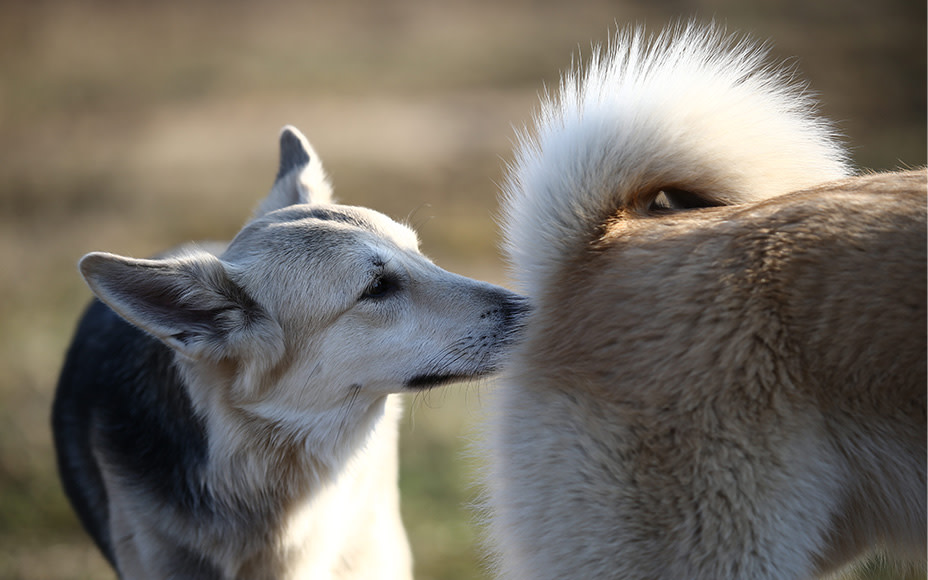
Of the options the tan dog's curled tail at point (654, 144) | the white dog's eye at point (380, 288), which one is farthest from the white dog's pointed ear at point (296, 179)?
the tan dog's curled tail at point (654, 144)

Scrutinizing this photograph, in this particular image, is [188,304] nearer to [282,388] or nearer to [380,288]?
[282,388]

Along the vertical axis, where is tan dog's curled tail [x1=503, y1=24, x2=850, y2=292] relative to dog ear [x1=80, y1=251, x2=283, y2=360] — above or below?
above

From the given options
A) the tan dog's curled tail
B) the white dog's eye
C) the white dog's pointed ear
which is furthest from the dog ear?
the tan dog's curled tail

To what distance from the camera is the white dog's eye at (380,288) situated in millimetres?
2549

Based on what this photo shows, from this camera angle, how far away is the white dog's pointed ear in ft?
10.2

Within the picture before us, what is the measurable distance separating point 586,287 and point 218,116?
13.5 m

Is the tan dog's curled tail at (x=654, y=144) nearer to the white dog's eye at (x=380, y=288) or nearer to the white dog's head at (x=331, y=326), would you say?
the white dog's head at (x=331, y=326)

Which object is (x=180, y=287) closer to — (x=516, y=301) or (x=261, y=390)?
(x=261, y=390)

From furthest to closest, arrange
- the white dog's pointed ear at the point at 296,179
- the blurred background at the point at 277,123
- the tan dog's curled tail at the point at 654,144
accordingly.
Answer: the blurred background at the point at 277,123
the white dog's pointed ear at the point at 296,179
the tan dog's curled tail at the point at 654,144

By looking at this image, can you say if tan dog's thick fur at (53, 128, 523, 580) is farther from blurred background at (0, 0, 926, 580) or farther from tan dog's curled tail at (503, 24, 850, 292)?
blurred background at (0, 0, 926, 580)

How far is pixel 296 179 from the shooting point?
312 cm

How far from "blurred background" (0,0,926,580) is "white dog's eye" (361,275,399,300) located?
78.2 inches

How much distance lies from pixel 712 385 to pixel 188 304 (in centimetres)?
163

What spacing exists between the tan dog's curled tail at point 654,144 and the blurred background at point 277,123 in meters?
2.50
